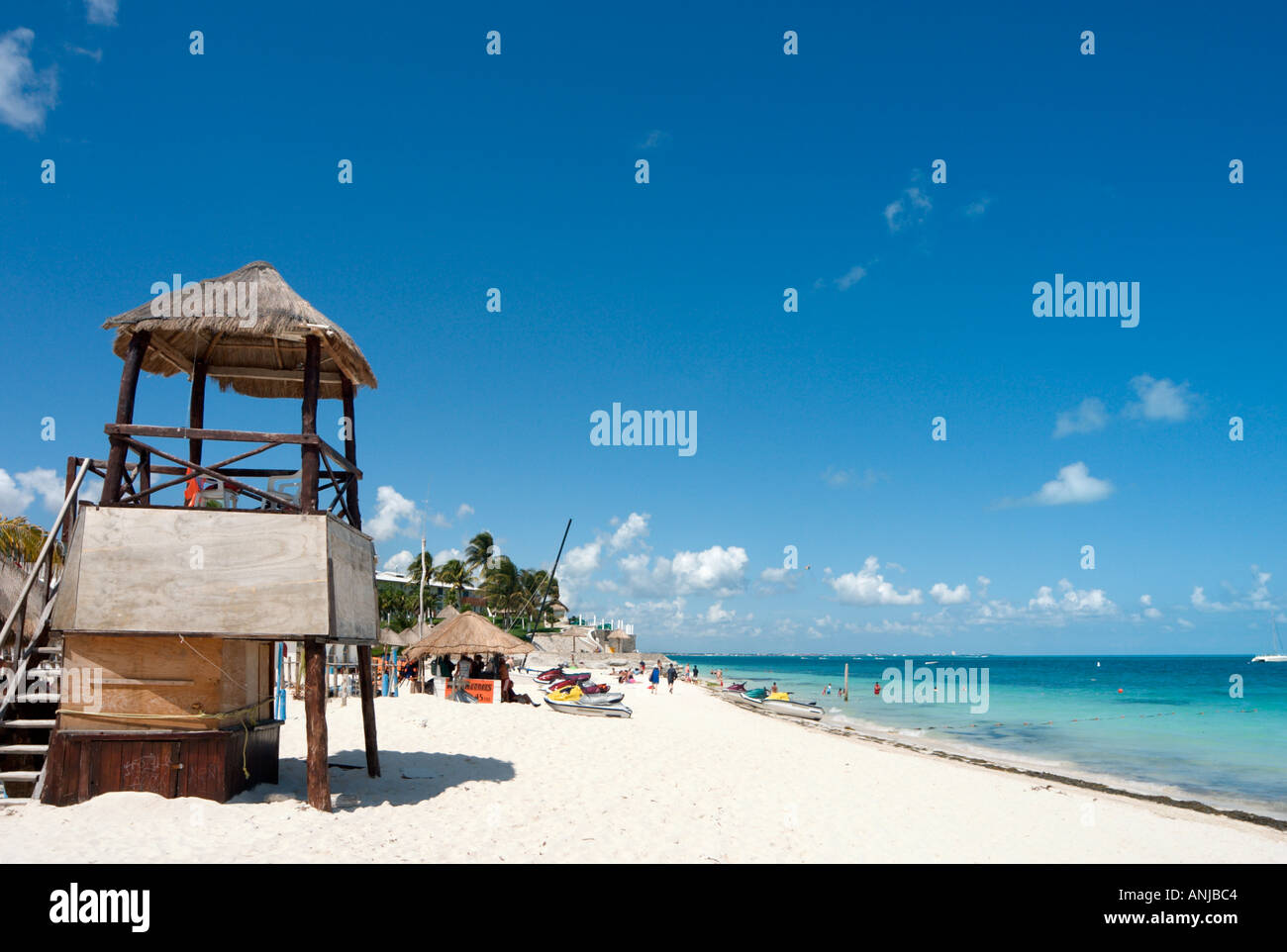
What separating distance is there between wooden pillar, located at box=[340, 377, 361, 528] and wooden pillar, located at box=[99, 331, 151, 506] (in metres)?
2.68

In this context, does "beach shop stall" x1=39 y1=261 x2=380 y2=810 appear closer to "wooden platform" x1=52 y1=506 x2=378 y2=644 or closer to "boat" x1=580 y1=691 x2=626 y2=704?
"wooden platform" x1=52 y1=506 x2=378 y2=644

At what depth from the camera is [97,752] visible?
919 centimetres

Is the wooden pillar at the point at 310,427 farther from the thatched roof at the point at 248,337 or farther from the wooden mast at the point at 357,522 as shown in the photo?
the wooden mast at the point at 357,522

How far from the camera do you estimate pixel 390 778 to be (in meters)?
12.7

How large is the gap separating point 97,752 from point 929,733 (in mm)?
31443

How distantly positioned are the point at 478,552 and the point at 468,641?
5048 cm

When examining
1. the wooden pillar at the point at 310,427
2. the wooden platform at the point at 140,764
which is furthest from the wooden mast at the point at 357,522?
the wooden platform at the point at 140,764

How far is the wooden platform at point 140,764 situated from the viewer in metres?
9.02

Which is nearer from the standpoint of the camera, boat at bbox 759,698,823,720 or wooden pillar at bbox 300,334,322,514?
wooden pillar at bbox 300,334,322,514

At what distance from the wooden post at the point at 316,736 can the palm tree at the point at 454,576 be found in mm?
63438

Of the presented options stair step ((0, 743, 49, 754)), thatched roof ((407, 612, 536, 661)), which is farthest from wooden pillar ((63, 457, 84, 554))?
thatched roof ((407, 612, 536, 661))

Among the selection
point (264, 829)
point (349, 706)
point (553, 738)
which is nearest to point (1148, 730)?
point (553, 738)

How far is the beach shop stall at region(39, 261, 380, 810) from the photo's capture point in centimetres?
923
